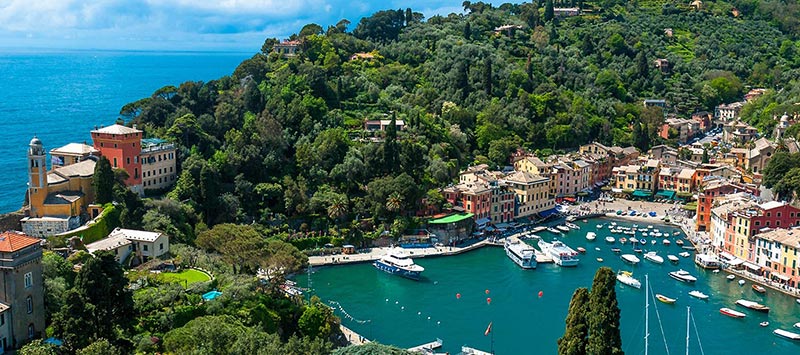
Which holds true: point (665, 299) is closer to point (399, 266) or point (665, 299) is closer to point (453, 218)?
point (399, 266)

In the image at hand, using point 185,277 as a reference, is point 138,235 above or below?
above

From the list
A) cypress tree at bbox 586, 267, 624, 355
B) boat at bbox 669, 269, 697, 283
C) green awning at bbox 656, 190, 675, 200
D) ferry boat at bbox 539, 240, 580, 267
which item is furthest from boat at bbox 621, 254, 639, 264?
cypress tree at bbox 586, 267, 624, 355

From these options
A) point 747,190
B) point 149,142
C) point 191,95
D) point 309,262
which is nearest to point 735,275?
point 747,190

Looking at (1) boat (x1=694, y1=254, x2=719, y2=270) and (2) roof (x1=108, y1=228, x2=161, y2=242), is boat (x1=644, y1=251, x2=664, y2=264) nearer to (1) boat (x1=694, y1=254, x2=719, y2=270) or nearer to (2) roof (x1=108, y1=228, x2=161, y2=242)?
(1) boat (x1=694, y1=254, x2=719, y2=270)

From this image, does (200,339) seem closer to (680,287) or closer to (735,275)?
(680,287)

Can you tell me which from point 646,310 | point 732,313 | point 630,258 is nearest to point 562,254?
point 630,258

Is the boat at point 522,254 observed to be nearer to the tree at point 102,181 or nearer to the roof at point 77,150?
the tree at point 102,181

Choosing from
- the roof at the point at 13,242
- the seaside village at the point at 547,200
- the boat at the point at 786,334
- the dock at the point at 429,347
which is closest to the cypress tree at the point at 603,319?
the dock at the point at 429,347
